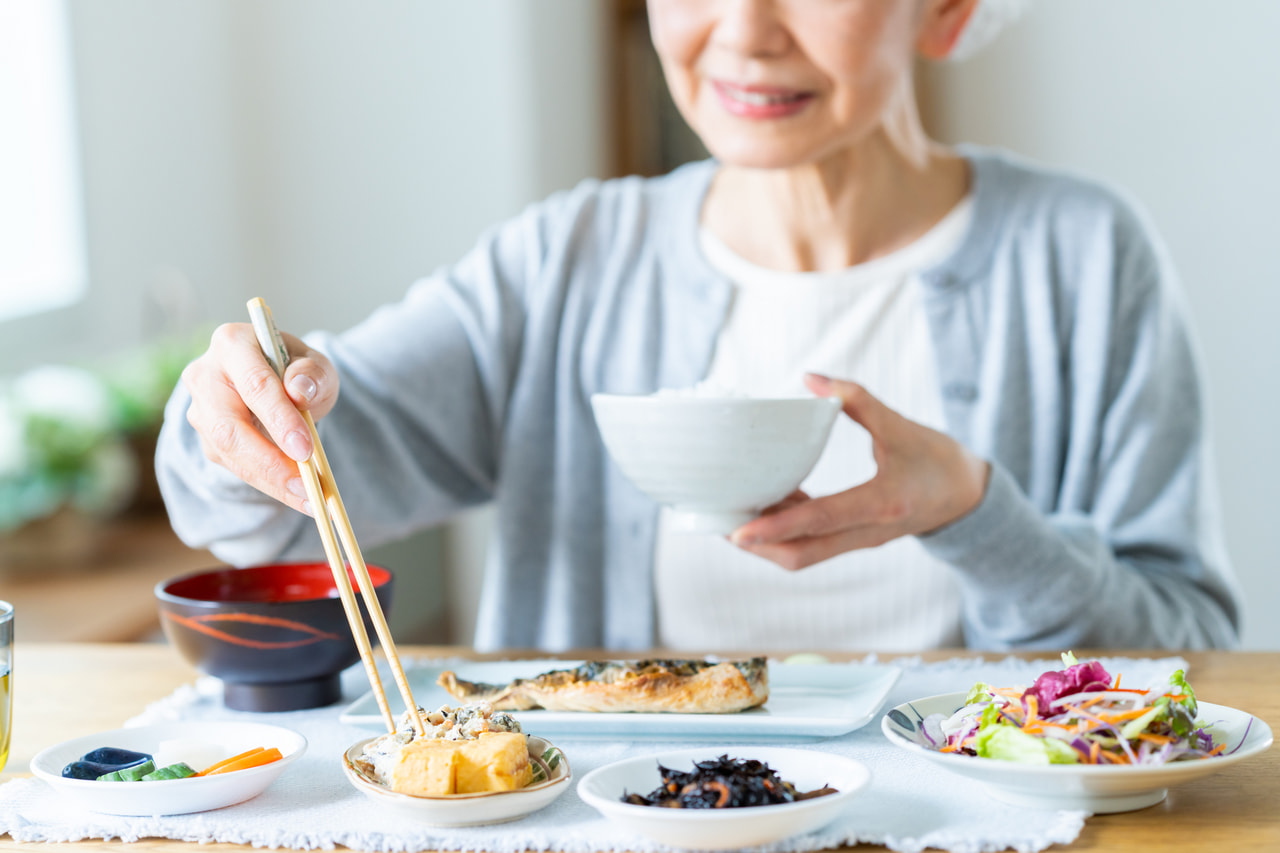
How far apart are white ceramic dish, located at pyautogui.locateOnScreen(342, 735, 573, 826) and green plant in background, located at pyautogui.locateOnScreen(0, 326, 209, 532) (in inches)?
62.5

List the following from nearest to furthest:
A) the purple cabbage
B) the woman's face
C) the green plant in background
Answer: the purple cabbage, the woman's face, the green plant in background

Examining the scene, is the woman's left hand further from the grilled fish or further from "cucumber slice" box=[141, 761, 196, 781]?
"cucumber slice" box=[141, 761, 196, 781]

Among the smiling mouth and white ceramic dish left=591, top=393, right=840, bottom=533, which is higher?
the smiling mouth

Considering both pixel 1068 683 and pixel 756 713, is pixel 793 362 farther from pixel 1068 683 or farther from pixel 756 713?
pixel 1068 683

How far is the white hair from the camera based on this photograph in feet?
5.35

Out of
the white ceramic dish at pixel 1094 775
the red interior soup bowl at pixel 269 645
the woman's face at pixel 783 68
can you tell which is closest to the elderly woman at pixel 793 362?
the woman's face at pixel 783 68

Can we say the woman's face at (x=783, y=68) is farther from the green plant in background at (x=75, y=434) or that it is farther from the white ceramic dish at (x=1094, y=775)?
the green plant in background at (x=75, y=434)

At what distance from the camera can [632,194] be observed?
175cm

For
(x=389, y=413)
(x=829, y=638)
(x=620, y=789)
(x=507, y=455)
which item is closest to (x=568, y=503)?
(x=507, y=455)

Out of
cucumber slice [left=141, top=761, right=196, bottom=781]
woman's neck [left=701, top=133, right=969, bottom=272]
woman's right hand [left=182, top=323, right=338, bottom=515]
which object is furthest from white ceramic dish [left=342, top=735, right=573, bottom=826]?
woman's neck [left=701, top=133, right=969, bottom=272]

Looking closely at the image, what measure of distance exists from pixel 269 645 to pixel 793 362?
2.56 ft

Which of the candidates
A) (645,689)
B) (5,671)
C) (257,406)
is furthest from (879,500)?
(5,671)

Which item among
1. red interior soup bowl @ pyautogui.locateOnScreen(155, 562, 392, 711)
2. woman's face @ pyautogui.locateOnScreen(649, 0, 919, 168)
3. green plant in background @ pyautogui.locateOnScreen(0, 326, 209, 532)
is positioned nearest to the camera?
red interior soup bowl @ pyautogui.locateOnScreen(155, 562, 392, 711)

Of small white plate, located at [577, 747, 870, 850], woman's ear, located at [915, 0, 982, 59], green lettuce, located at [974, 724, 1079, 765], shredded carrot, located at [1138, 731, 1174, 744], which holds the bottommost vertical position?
small white plate, located at [577, 747, 870, 850]
